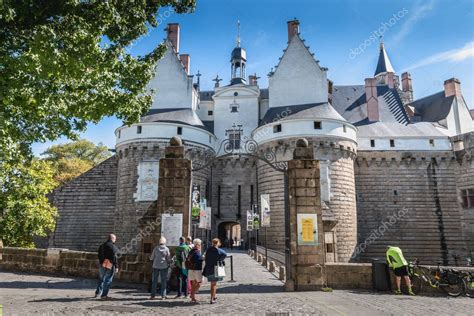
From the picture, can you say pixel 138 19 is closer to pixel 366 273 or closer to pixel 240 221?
pixel 366 273

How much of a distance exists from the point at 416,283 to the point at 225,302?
5.50 metres

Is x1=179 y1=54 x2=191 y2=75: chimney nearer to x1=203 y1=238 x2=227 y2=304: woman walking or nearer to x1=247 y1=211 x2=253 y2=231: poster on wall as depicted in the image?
x1=247 y1=211 x2=253 y2=231: poster on wall

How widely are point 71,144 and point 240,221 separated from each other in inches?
1125

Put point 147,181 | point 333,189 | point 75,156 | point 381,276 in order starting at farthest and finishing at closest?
point 75,156, point 147,181, point 333,189, point 381,276

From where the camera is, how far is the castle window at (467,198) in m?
25.4

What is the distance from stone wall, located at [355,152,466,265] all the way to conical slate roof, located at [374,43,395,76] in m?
24.2

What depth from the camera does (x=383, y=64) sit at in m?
48.3

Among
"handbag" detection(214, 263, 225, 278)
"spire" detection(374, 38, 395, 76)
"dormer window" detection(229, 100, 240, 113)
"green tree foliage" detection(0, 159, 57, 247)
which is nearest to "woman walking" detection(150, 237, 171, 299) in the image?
"handbag" detection(214, 263, 225, 278)

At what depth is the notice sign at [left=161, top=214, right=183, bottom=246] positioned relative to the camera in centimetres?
960

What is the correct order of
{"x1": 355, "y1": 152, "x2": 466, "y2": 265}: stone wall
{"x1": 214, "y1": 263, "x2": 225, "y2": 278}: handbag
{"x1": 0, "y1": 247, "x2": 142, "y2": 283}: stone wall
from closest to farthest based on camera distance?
{"x1": 214, "y1": 263, "x2": 225, "y2": 278}: handbag < {"x1": 0, "y1": 247, "x2": 142, "y2": 283}: stone wall < {"x1": 355, "y1": 152, "x2": 466, "y2": 265}: stone wall

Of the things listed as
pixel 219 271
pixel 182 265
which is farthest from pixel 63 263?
Result: pixel 219 271

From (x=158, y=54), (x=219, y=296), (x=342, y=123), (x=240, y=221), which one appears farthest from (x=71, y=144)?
(x=219, y=296)

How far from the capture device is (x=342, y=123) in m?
24.5

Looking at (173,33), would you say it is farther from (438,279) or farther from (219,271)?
(438,279)
